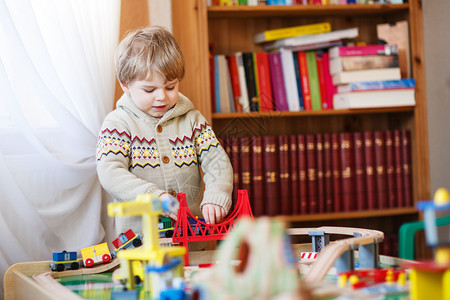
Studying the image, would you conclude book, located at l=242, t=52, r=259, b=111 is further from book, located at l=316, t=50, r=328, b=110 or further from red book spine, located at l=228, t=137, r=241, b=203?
book, located at l=316, t=50, r=328, b=110

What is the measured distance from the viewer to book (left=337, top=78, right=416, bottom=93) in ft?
6.81

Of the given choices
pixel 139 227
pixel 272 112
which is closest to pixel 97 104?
pixel 139 227

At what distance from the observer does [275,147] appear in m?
2.10

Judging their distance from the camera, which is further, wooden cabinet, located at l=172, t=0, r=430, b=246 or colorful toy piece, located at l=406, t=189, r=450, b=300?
wooden cabinet, located at l=172, t=0, r=430, b=246

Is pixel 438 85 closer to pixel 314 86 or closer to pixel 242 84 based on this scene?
pixel 314 86

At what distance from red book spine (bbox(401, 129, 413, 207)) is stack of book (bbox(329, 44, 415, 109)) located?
15 centimetres

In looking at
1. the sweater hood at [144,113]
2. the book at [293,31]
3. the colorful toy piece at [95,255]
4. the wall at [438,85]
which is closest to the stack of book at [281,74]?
the book at [293,31]

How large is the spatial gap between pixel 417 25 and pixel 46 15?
4.33ft

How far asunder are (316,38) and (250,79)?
0.30 m

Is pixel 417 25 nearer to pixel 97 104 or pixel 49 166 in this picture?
pixel 97 104

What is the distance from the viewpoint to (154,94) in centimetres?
146

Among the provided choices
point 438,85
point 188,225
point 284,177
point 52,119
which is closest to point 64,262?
point 188,225

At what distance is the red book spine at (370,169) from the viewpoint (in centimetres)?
218

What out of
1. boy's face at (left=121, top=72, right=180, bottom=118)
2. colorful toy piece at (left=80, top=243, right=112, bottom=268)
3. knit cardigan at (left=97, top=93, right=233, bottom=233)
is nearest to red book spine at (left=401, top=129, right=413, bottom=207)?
knit cardigan at (left=97, top=93, right=233, bottom=233)
